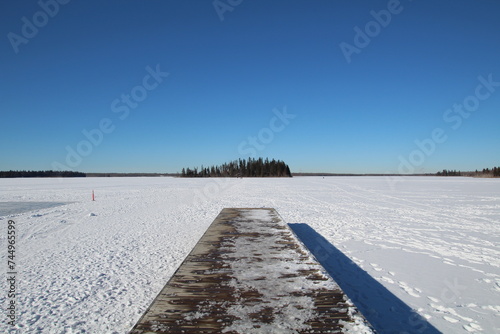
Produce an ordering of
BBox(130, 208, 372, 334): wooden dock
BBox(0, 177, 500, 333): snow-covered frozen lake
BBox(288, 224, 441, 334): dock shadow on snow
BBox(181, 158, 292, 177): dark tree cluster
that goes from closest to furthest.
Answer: BBox(130, 208, 372, 334): wooden dock → BBox(288, 224, 441, 334): dock shadow on snow → BBox(0, 177, 500, 333): snow-covered frozen lake → BBox(181, 158, 292, 177): dark tree cluster

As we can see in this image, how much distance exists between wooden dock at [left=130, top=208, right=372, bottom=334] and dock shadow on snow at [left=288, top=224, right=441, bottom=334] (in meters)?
0.82

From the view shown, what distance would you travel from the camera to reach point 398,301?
13.7 ft

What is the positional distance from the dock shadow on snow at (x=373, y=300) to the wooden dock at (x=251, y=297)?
817 mm

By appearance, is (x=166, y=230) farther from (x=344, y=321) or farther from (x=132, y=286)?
(x=344, y=321)

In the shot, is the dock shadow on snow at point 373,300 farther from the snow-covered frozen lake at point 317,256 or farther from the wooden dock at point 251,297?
the wooden dock at point 251,297

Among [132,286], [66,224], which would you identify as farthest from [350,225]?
[66,224]

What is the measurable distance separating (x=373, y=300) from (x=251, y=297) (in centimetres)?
218

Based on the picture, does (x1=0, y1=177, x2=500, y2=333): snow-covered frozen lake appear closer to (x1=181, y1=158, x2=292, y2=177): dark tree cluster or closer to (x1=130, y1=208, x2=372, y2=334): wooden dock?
(x1=130, y1=208, x2=372, y2=334): wooden dock

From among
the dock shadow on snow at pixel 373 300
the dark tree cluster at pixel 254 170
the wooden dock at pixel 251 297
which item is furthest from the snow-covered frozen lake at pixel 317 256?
the dark tree cluster at pixel 254 170

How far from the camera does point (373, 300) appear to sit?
4227mm

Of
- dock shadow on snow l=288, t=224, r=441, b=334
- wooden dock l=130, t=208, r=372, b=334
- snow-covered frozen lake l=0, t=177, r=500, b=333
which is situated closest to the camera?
wooden dock l=130, t=208, r=372, b=334

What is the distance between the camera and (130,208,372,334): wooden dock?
2650mm

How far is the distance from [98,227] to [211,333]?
8.57 meters

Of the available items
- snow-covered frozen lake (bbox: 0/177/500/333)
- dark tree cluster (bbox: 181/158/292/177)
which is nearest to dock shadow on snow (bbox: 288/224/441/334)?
snow-covered frozen lake (bbox: 0/177/500/333)
